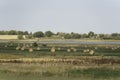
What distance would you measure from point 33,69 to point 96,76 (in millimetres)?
7375

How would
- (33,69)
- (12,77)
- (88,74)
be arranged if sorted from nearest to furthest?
(12,77) → (88,74) → (33,69)

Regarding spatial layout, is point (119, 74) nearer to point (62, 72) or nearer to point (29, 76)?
point (62, 72)

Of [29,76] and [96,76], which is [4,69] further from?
[96,76]

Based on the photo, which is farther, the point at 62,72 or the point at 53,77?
the point at 62,72

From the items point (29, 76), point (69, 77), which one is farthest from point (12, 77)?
point (69, 77)

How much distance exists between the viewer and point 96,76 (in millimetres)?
40406

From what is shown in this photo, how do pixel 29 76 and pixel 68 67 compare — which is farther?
pixel 68 67

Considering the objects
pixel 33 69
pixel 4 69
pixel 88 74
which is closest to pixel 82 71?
pixel 88 74

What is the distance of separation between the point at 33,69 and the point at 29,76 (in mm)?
5040

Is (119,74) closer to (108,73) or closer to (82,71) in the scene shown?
(108,73)

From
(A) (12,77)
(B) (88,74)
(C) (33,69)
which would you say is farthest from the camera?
(C) (33,69)

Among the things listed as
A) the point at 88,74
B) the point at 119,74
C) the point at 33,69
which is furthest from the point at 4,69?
the point at 119,74

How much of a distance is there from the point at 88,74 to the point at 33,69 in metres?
6.28

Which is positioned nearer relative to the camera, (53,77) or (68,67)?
(53,77)
